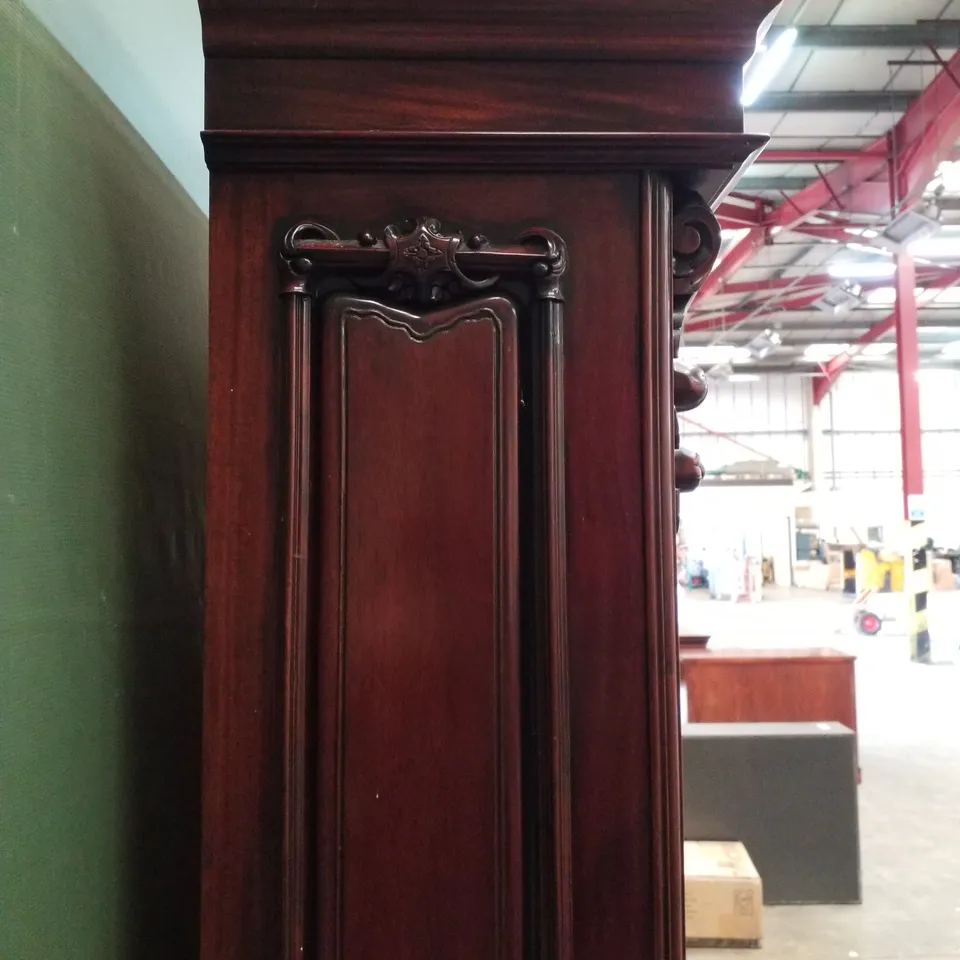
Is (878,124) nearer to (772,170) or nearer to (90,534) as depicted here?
(772,170)

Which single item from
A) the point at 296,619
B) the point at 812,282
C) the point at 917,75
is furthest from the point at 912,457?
the point at 296,619

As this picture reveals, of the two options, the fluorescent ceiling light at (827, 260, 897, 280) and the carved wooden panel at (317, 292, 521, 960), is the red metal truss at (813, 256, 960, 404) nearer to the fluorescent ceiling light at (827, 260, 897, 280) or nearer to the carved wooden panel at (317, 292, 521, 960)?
the fluorescent ceiling light at (827, 260, 897, 280)

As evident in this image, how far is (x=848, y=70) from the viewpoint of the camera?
511 centimetres

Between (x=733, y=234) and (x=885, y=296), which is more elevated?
(x=885, y=296)

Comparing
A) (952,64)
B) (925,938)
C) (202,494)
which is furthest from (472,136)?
(952,64)

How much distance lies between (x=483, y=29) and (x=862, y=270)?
9.21 metres

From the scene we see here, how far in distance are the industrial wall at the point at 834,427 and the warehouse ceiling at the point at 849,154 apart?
5261 mm

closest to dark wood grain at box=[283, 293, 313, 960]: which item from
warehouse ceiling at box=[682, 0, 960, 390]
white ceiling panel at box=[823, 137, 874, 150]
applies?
warehouse ceiling at box=[682, 0, 960, 390]

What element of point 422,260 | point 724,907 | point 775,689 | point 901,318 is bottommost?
point 724,907

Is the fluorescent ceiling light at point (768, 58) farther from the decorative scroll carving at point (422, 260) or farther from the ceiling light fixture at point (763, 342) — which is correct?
the ceiling light fixture at point (763, 342)

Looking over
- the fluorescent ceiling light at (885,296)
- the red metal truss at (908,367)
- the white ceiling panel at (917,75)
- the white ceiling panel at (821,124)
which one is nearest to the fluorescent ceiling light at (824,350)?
the fluorescent ceiling light at (885,296)

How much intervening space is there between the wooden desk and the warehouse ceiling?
9.44 feet

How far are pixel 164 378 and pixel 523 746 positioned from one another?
575 millimetres

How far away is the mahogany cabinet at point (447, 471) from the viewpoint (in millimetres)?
601
